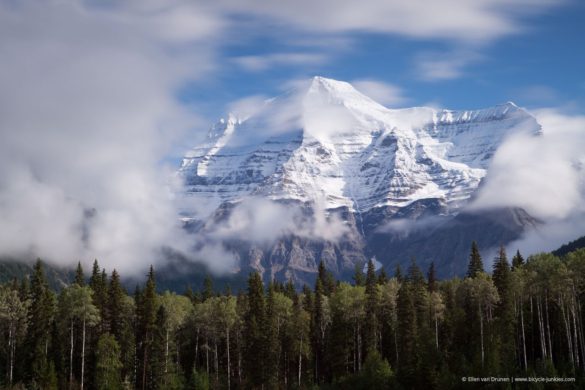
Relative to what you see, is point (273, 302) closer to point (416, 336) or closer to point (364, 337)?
point (364, 337)

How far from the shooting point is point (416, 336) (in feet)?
421

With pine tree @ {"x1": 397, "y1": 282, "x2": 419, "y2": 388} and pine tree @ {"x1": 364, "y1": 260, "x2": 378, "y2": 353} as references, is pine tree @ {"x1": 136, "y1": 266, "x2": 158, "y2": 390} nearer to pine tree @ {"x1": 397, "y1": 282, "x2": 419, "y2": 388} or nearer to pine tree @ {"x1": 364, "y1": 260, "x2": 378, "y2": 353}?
pine tree @ {"x1": 364, "y1": 260, "x2": 378, "y2": 353}

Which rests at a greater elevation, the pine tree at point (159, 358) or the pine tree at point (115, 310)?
the pine tree at point (115, 310)

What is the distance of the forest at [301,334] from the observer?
388ft

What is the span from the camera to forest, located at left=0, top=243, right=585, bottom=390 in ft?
388

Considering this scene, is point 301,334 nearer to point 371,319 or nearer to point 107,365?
point 371,319

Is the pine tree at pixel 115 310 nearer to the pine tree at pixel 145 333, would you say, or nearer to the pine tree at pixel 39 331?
the pine tree at pixel 145 333

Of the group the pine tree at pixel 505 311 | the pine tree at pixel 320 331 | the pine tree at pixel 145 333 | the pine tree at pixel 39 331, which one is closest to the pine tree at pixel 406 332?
the pine tree at pixel 505 311

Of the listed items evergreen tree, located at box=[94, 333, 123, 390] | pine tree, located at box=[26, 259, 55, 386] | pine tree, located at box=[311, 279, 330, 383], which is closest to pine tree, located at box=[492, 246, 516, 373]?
pine tree, located at box=[311, 279, 330, 383]

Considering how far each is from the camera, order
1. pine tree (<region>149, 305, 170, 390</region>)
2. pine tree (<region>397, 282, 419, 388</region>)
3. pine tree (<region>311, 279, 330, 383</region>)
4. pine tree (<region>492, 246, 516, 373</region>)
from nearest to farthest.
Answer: pine tree (<region>492, 246, 516, 373</region>)
pine tree (<region>397, 282, 419, 388</region>)
pine tree (<region>149, 305, 170, 390</region>)
pine tree (<region>311, 279, 330, 383</region>)

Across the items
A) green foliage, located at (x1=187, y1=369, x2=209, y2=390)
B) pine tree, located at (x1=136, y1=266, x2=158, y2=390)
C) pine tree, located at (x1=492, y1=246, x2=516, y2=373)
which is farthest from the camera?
pine tree, located at (x1=136, y1=266, x2=158, y2=390)

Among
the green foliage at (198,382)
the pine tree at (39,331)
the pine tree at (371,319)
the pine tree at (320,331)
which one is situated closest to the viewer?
the pine tree at (39,331)

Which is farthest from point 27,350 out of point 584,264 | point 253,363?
point 584,264

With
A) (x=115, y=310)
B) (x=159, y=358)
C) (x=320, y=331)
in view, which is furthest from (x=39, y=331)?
(x=320, y=331)
